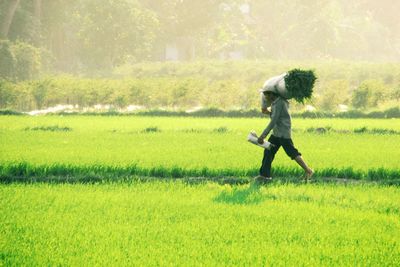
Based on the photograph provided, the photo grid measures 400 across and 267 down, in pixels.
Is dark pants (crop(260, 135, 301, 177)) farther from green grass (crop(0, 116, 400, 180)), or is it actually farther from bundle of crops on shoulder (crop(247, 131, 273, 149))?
green grass (crop(0, 116, 400, 180))

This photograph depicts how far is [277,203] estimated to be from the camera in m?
7.60

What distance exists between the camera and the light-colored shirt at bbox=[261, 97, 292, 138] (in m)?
8.91

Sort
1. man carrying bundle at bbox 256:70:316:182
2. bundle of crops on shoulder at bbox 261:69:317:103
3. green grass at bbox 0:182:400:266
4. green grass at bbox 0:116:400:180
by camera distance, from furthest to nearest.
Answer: green grass at bbox 0:116:400:180 → man carrying bundle at bbox 256:70:316:182 → bundle of crops on shoulder at bbox 261:69:317:103 → green grass at bbox 0:182:400:266

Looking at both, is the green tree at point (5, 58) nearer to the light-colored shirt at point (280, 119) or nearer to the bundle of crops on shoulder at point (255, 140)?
the light-colored shirt at point (280, 119)

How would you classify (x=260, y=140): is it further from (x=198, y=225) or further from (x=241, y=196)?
(x=198, y=225)

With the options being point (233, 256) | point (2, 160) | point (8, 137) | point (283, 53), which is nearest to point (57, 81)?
point (8, 137)

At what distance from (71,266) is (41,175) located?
15.6ft

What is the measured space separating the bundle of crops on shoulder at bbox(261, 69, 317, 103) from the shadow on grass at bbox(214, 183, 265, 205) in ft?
4.10

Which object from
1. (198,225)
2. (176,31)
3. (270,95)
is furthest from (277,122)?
(176,31)

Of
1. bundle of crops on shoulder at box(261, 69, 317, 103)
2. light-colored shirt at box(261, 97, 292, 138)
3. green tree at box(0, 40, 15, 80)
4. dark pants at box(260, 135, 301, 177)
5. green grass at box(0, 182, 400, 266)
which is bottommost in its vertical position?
green grass at box(0, 182, 400, 266)

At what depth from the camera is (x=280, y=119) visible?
9.04 metres

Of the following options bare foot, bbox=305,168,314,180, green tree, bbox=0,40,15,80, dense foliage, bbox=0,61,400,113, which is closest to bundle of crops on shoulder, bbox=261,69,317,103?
bare foot, bbox=305,168,314,180

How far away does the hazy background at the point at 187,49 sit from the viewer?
2620 cm

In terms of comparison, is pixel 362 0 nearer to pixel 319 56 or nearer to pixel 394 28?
pixel 394 28
